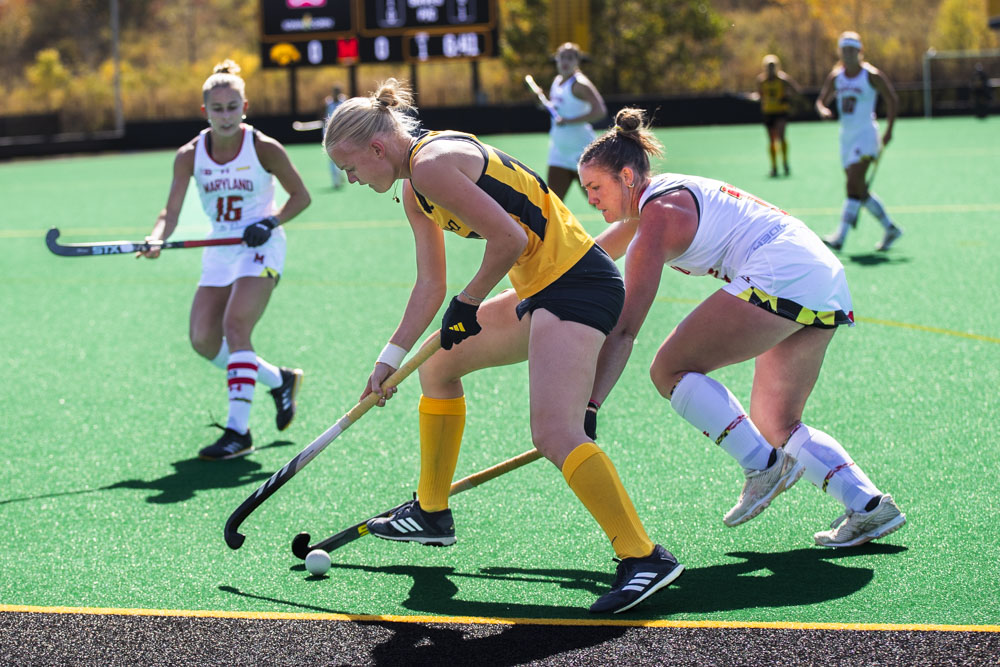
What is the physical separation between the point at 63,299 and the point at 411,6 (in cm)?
2102

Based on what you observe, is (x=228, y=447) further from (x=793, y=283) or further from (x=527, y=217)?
(x=793, y=283)

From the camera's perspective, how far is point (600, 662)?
3312 mm

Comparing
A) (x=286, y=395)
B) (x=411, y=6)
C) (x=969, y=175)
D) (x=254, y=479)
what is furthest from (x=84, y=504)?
(x=411, y=6)

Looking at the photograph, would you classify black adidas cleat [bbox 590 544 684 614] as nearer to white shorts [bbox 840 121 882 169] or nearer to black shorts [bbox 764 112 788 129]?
white shorts [bbox 840 121 882 169]

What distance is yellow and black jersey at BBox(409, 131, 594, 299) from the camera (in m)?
3.59

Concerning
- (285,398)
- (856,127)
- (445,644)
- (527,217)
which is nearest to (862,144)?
(856,127)

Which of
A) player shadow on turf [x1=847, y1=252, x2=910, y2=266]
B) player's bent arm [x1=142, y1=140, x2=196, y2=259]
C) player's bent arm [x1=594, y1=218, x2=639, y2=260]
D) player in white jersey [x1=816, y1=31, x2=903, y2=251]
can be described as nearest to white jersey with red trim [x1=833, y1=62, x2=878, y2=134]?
player in white jersey [x1=816, y1=31, x2=903, y2=251]

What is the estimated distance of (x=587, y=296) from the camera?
367cm

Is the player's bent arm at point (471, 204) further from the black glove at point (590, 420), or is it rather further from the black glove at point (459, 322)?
the black glove at point (590, 420)

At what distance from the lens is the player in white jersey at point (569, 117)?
432 inches

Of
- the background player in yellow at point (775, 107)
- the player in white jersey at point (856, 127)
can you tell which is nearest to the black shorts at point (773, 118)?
the background player in yellow at point (775, 107)

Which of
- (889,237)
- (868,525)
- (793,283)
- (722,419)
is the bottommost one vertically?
(889,237)

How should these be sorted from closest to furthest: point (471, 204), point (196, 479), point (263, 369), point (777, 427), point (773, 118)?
1. point (471, 204)
2. point (777, 427)
3. point (196, 479)
4. point (263, 369)
5. point (773, 118)

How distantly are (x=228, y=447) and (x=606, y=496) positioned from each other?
2.56 m
